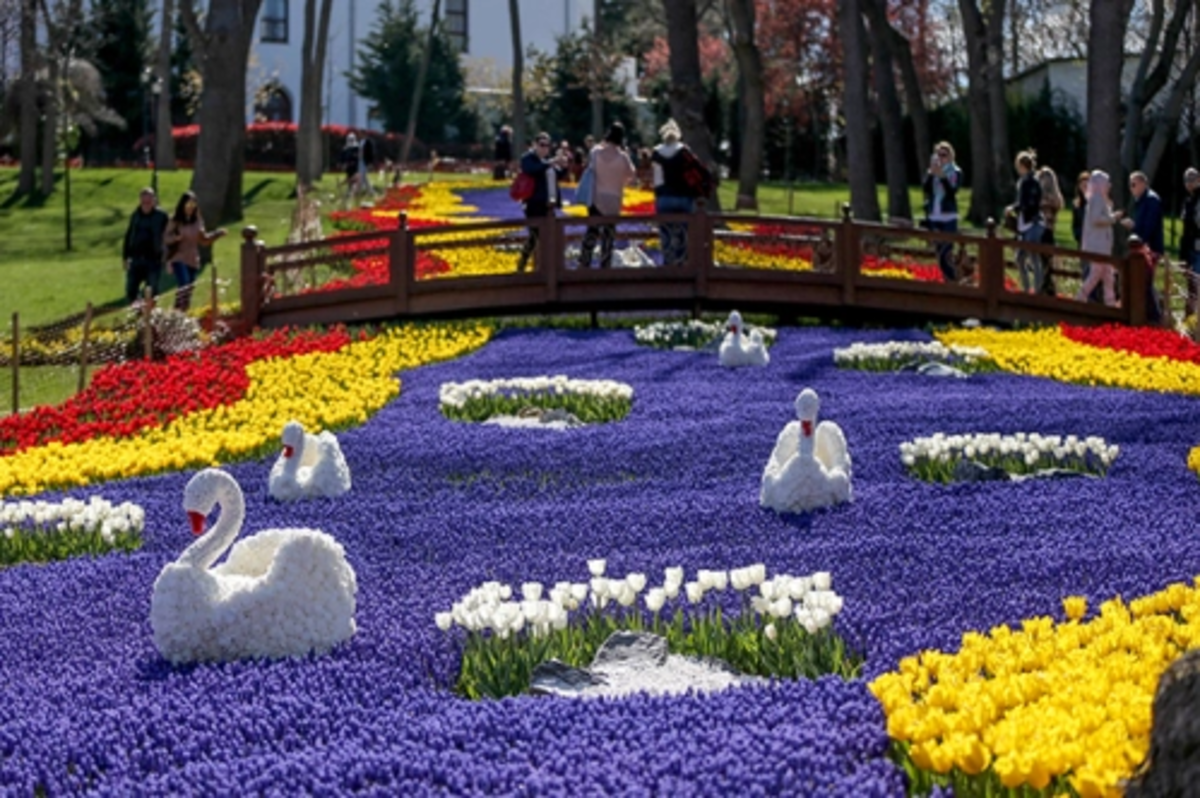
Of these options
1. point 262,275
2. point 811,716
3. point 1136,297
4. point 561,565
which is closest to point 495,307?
point 262,275

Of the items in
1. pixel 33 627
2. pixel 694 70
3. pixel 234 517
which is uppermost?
pixel 694 70

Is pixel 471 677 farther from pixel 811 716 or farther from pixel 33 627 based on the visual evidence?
pixel 33 627

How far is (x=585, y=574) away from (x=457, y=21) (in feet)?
250

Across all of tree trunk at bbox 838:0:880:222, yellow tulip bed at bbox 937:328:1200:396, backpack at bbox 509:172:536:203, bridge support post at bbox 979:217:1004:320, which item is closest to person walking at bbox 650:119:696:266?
backpack at bbox 509:172:536:203

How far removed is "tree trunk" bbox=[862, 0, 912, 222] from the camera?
3656 centimetres

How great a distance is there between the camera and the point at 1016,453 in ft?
39.8

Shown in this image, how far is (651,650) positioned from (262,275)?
15048 millimetres

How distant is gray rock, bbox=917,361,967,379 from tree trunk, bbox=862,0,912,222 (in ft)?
60.4

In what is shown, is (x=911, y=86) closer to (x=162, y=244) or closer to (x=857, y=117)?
(x=857, y=117)

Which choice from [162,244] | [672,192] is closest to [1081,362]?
[672,192]

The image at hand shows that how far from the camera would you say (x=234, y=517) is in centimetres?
782

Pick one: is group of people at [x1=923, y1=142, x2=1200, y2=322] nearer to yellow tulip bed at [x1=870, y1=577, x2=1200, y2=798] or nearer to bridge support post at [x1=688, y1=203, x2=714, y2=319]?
bridge support post at [x1=688, y1=203, x2=714, y2=319]

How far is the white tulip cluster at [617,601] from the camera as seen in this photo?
7496 mm

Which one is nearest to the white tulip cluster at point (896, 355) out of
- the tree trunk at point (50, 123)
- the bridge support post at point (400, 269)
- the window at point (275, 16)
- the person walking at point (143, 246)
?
the bridge support post at point (400, 269)
